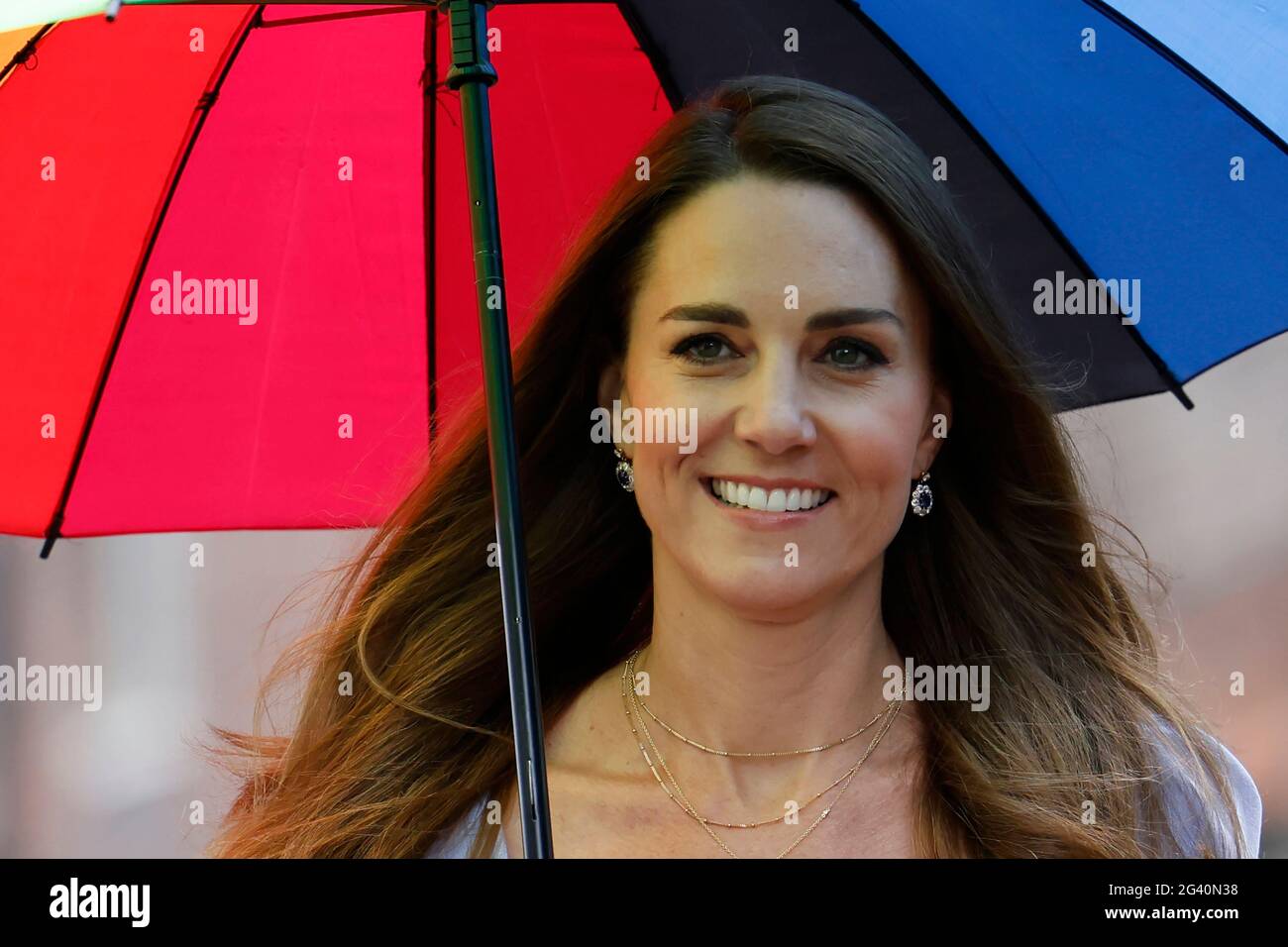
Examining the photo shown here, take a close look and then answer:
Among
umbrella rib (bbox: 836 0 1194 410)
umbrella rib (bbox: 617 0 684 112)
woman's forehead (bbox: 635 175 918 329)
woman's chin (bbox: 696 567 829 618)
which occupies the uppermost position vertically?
umbrella rib (bbox: 617 0 684 112)

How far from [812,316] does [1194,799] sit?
110 cm

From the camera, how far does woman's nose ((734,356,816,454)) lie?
2723 mm

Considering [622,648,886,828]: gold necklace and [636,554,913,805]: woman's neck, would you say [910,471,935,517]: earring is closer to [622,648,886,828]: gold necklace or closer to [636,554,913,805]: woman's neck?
[636,554,913,805]: woman's neck

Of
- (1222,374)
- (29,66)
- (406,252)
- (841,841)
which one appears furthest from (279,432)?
(1222,374)

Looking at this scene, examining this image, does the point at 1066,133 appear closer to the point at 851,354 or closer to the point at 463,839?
the point at 851,354

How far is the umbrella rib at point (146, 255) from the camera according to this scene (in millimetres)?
2939

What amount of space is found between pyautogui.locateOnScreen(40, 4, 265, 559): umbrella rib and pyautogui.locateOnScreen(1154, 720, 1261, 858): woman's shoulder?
196 centimetres

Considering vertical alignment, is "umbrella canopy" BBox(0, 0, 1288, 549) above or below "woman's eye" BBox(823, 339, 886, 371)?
above

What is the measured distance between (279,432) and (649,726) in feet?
2.79

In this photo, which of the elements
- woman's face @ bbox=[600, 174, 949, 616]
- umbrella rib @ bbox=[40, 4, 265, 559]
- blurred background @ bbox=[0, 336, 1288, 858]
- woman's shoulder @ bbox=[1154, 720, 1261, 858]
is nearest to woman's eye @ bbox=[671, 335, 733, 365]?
woman's face @ bbox=[600, 174, 949, 616]

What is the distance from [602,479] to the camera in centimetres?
325

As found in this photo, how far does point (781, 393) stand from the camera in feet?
8.96
